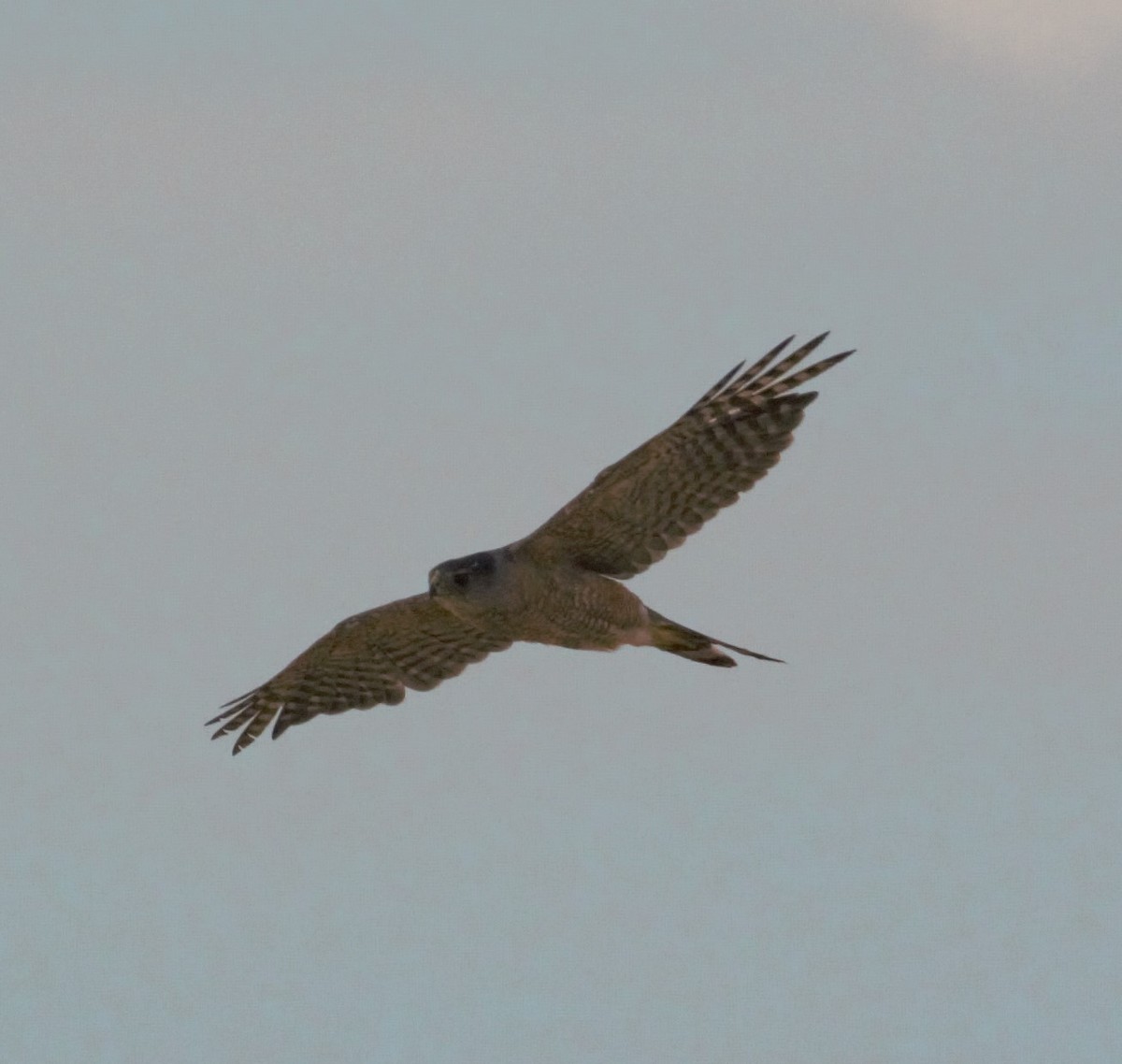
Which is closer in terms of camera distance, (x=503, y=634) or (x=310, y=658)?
(x=503, y=634)

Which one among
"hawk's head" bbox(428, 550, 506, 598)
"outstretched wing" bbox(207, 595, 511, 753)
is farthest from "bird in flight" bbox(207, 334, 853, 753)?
"outstretched wing" bbox(207, 595, 511, 753)

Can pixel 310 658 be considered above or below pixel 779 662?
above

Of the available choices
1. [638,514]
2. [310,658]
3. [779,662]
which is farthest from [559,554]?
[310,658]

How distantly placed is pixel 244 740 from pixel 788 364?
478 cm

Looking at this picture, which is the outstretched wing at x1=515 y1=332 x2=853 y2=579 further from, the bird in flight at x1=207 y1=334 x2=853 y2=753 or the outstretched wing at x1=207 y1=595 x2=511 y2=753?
the outstretched wing at x1=207 y1=595 x2=511 y2=753

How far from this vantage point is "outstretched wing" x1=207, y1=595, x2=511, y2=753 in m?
15.2

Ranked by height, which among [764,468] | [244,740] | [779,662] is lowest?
[779,662]

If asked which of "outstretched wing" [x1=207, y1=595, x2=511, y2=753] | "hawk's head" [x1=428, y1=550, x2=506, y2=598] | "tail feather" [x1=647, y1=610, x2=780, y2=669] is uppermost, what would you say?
"outstretched wing" [x1=207, y1=595, x2=511, y2=753]

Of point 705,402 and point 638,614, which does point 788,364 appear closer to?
point 705,402

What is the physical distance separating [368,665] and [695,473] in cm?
302

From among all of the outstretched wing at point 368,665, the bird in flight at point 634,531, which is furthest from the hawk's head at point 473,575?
the outstretched wing at point 368,665

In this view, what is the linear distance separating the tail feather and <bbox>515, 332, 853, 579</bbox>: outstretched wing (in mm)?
395

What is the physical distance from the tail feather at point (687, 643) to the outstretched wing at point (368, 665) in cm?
119

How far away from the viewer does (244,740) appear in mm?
16094
